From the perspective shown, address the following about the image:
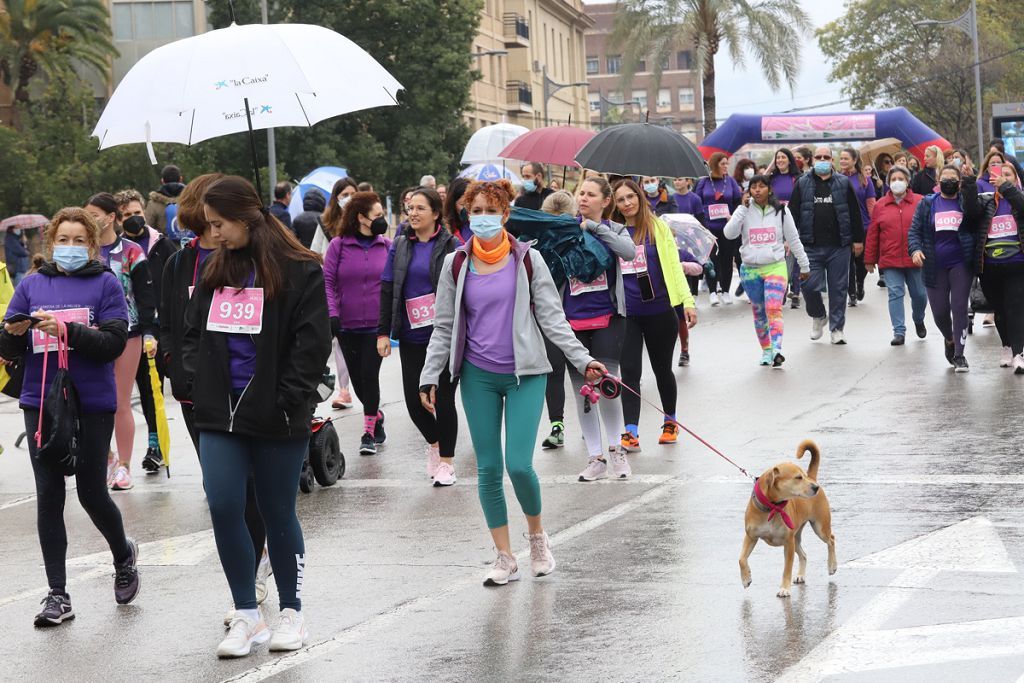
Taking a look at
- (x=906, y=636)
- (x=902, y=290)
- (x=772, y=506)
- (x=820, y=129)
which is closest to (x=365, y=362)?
(x=772, y=506)

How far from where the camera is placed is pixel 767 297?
15.7 m

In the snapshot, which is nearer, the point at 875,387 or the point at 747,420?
the point at 747,420

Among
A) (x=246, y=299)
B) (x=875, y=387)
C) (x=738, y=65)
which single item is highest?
(x=738, y=65)

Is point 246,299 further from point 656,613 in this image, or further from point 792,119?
point 792,119

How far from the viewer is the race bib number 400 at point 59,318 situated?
7199 millimetres

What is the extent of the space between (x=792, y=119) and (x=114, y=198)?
106 feet

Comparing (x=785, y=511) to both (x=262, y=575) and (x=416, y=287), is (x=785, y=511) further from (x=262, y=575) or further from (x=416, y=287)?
(x=416, y=287)

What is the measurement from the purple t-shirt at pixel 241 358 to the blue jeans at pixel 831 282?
12.0 meters

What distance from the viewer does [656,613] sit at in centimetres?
653

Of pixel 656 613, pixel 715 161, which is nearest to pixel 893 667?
pixel 656 613

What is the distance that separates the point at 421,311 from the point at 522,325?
3.23m

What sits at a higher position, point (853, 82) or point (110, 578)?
point (853, 82)

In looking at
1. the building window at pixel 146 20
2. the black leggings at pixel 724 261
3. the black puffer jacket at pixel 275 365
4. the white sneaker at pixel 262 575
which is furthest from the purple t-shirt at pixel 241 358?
the building window at pixel 146 20

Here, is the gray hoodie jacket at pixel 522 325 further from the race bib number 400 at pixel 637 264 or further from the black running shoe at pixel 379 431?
the black running shoe at pixel 379 431
